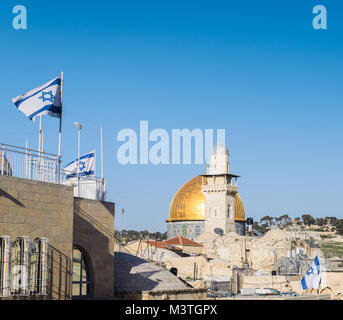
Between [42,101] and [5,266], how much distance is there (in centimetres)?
567

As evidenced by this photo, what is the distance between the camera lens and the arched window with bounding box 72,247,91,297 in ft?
75.4

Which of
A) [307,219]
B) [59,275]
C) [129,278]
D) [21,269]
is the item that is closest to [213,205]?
[129,278]

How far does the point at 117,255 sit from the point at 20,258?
36.3ft

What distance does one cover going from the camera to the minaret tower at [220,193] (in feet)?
239

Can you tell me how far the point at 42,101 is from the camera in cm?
2050

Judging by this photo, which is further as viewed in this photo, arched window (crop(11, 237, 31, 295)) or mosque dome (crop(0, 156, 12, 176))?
mosque dome (crop(0, 156, 12, 176))

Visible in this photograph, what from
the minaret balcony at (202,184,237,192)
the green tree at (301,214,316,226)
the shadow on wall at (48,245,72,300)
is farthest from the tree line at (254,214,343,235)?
the shadow on wall at (48,245,72,300)

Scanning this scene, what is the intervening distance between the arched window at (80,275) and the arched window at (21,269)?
13.4 feet

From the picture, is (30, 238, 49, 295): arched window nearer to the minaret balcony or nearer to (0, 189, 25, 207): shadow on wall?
(0, 189, 25, 207): shadow on wall

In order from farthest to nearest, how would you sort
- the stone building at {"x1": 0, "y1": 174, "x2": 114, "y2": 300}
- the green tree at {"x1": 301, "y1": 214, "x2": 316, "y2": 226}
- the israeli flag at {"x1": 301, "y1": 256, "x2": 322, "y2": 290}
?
the green tree at {"x1": 301, "y1": 214, "x2": 316, "y2": 226} < the israeli flag at {"x1": 301, "y1": 256, "x2": 322, "y2": 290} < the stone building at {"x1": 0, "y1": 174, "x2": 114, "y2": 300}

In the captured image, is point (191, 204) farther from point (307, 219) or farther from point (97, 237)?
point (307, 219)

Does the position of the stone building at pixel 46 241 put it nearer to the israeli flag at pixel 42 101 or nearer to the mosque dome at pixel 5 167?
the mosque dome at pixel 5 167

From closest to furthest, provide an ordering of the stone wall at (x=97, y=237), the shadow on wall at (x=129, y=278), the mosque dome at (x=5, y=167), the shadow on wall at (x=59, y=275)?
the mosque dome at (x=5, y=167)
the shadow on wall at (x=59, y=275)
the stone wall at (x=97, y=237)
the shadow on wall at (x=129, y=278)

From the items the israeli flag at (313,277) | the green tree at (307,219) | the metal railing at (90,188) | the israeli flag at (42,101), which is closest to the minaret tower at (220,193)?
the israeli flag at (313,277)
